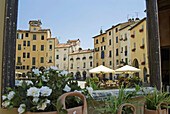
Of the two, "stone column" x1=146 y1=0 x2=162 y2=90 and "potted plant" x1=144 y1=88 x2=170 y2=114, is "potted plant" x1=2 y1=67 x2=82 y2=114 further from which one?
"stone column" x1=146 y1=0 x2=162 y2=90

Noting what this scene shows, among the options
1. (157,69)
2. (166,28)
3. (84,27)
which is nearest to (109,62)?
(166,28)

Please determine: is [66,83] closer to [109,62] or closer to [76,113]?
[76,113]

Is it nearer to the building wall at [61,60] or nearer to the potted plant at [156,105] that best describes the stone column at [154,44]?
the potted plant at [156,105]

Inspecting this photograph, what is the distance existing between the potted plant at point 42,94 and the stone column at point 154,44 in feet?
3.83

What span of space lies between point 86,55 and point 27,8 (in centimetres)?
1194

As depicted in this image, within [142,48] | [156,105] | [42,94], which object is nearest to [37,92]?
[42,94]

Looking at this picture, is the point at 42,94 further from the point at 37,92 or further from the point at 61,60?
the point at 61,60

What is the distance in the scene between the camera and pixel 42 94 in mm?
923

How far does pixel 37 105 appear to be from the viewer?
0.89 m

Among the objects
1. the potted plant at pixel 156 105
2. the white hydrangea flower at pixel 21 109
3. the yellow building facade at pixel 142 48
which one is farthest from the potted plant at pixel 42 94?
the yellow building facade at pixel 142 48

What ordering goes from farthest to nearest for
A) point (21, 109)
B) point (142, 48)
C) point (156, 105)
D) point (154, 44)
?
point (142, 48)
point (154, 44)
point (156, 105)
point (21, 109)

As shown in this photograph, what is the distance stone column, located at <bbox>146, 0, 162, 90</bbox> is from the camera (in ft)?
6.32

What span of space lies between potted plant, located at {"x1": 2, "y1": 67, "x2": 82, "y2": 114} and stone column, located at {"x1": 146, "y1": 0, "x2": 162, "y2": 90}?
117 centimetres

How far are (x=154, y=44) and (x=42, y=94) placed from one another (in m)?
1.56
